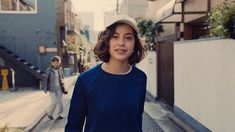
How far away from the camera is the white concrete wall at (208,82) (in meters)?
6.55

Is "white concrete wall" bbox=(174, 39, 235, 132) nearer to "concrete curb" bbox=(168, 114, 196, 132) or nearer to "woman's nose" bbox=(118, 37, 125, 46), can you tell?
"concrete curb" bbox=(168, 114, 196, 132)

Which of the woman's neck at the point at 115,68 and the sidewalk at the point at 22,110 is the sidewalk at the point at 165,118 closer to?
the sidewalk at the point at 22,110

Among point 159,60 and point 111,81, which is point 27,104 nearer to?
point 159,60

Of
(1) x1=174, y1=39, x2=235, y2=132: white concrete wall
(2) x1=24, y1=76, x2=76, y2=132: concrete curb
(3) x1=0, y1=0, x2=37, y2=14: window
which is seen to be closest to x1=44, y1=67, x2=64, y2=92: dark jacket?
(2) x1=24, y1=76, x2=76, y2=132: concrete curb

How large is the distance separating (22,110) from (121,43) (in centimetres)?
1063

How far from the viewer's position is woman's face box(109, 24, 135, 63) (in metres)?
2.56

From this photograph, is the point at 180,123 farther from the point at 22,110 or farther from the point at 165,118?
the point at 22,110

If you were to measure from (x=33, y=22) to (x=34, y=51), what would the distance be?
1660 millimetres

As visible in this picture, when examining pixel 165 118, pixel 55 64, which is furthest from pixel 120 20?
pixel 165 118

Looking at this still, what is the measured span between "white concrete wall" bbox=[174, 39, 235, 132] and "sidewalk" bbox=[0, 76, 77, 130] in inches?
153

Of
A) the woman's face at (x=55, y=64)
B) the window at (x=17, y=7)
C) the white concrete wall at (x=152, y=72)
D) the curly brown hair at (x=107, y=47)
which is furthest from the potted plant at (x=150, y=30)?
the curly brown hair at (x=107, y=47)

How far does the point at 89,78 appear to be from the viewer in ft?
8.31

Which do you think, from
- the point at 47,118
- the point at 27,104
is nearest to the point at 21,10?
the point at 27,104

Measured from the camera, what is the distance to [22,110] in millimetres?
12625
